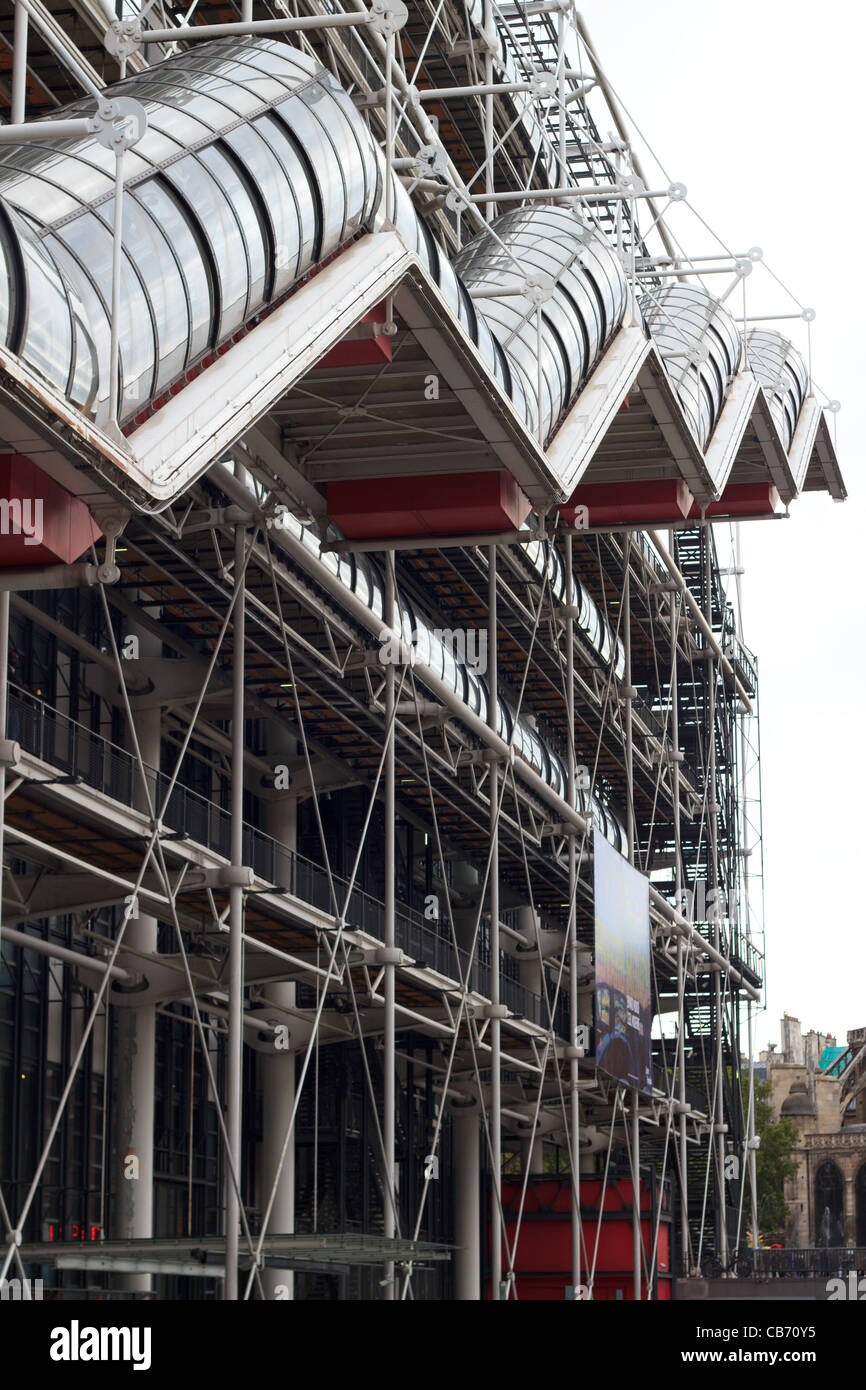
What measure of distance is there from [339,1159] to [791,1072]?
8497 cm

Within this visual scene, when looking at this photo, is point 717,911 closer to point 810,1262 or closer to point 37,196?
point 810,1262

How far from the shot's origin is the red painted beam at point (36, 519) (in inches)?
503

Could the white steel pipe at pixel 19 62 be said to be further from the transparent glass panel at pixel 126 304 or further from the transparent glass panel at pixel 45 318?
the transparent glass panel at pixel 45 318

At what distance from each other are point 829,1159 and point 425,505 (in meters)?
79.1

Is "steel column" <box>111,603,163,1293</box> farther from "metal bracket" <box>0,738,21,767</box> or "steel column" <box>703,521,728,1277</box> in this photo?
"steel column" <box>703,521,728,1277</box>

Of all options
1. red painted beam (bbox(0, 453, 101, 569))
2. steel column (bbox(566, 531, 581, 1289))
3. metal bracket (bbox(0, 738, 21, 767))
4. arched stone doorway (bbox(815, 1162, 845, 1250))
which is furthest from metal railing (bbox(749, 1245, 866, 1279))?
red painted beam (bbox(0, 453, 101, 569))

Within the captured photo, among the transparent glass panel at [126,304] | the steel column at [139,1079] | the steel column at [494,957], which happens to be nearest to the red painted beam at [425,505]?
the steel column at [139,1079]

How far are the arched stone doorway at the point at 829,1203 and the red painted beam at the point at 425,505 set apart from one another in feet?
255

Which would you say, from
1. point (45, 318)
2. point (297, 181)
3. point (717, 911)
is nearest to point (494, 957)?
point (297, 181)

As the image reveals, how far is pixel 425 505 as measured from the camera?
20391 mm

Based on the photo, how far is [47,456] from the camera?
41.5ft

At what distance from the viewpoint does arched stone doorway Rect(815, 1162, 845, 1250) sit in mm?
91875

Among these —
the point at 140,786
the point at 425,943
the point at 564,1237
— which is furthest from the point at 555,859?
the point at 140,786
